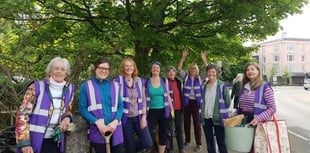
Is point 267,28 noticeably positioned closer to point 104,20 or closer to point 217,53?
point 217,53

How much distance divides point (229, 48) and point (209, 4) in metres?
2.12

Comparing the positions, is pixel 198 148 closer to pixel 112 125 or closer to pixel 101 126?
pixel 112 125

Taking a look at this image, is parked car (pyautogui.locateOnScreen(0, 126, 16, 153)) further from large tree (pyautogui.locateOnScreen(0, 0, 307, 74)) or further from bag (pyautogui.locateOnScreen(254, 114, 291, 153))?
bag (pyautogui.locateOnScreen(254, 114, 291, 153))

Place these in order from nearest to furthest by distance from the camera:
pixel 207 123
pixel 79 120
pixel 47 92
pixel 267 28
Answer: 1. pixel 47 92
2. pixel 79 120
3. pixel 207 123
4. pixel 267 28

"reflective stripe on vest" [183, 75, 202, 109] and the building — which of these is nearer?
"reflective stripe on vest" [183, 75, 202, 109]

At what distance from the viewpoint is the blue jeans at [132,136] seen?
431 centimetres

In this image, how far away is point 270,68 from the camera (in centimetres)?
7919

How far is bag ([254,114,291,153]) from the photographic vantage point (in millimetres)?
3526

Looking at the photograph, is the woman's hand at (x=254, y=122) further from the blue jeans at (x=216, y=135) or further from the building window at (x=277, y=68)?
the building window at (x=277, y=68)

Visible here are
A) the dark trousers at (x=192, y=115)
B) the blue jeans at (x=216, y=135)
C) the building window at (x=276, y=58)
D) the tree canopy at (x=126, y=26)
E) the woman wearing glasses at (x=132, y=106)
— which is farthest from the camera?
the building window at (x=276, y=58)

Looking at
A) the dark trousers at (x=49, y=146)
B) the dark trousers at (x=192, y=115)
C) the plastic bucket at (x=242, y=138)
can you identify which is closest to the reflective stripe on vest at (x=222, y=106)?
the plastic bucket at (x=242, y=138)

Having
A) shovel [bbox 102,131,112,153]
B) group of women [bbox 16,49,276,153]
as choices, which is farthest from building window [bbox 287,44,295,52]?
shovel [bbox 102,131,112,153]

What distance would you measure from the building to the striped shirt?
246 feet

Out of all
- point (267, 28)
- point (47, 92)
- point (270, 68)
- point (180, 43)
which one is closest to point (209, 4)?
point (180, 43)
